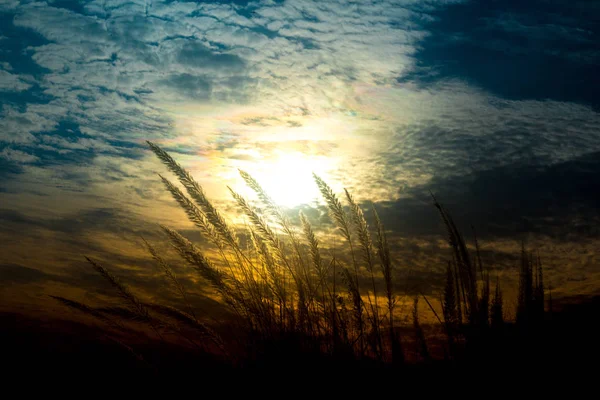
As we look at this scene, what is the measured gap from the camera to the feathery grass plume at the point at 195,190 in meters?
2.21

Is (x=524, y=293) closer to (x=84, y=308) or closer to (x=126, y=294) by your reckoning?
(x=126, y=294)

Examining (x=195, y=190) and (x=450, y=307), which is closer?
(x=450, y=307)

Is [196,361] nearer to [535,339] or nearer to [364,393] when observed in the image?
[364,393]

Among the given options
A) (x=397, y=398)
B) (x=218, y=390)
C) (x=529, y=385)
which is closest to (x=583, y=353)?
(x=529, y=385)

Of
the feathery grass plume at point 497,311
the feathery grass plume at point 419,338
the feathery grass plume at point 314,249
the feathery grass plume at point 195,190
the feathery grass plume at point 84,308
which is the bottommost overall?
the feathery grass plume at point 419,338

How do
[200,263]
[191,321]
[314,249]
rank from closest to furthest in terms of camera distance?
1. [191,321]
2. [200,263]
3. [314,249]

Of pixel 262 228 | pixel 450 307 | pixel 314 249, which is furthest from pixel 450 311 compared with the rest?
pixel 262 228

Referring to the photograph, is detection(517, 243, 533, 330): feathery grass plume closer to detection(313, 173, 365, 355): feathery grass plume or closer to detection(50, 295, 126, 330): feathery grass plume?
detection(313, 173, 365, 355): feathery grass plume

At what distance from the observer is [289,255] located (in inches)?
98.0

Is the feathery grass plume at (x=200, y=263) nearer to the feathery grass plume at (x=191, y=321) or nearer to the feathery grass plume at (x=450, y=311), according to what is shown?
the feathery grass plume at (x=191, y=321)

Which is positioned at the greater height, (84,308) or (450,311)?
(450,311)

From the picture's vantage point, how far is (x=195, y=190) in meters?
2.21

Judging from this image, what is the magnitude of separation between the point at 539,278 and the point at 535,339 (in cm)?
59

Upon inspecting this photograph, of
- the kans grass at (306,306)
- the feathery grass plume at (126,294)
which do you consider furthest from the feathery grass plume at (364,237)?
the feathery grass plume at (126,294)
